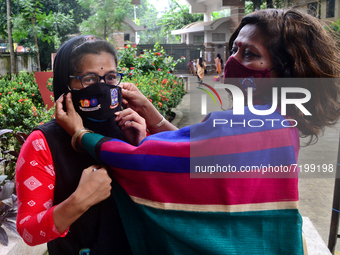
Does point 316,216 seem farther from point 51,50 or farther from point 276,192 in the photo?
point 51,50

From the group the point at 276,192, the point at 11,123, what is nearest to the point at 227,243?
the point at 276,192

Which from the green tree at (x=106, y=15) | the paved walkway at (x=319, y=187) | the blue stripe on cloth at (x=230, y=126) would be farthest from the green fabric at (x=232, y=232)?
the green tree at (x=106, y=15)

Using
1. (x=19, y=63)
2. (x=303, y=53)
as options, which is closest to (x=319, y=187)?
(x=303, y=53)

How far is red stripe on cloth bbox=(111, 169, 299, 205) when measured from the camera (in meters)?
1.12

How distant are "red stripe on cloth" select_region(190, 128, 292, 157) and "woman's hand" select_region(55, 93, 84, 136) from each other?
524mm

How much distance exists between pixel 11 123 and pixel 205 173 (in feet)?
14.7

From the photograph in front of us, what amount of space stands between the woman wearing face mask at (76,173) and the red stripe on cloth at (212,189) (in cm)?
20

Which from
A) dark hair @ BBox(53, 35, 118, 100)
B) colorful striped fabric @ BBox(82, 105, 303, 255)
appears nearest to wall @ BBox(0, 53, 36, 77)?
dark hair @ BBox(53, 35, 118, 100)

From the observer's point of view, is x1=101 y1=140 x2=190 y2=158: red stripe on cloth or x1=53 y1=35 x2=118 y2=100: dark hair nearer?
x1=101 y1=140 x2=190 y2=158: red stripe on cloth

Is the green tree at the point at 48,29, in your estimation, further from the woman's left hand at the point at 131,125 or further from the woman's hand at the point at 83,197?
the woman's hand at the point at 83,197

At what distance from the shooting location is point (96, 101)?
1471 mm

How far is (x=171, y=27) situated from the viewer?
37.3m

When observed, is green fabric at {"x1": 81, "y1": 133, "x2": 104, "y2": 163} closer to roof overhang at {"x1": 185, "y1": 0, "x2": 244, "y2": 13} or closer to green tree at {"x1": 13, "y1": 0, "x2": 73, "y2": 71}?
green tree at {"x1": 13, "y1": 0, "x2": 73, "y2": 71}

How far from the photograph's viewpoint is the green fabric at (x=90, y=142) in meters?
1.27
